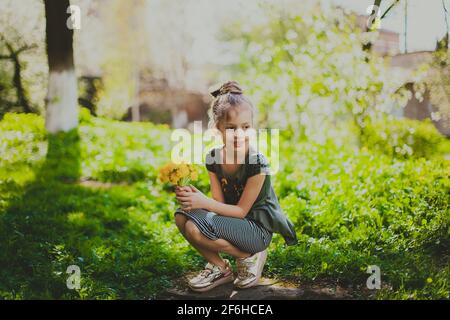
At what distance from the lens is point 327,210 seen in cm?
405

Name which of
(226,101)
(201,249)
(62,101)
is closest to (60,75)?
(62,101)

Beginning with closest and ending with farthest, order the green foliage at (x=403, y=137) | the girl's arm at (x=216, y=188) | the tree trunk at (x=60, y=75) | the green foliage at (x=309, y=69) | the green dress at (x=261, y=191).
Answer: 1. the green dress at (x=261, y=191)
2. the girl's arm at (x=216, y=188)
3. the green foliage at (x=403, y=137)
4. the tree trunk at (x=60, y=75)
5. the green foliage at (x=309, y=69)

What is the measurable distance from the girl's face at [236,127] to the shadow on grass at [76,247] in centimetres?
103

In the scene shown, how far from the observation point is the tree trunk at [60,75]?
17.1 ft

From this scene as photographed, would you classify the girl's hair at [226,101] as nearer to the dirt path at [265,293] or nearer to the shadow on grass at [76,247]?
the dirt path at [265,293]

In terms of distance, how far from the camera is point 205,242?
2.93m

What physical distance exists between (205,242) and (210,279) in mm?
309

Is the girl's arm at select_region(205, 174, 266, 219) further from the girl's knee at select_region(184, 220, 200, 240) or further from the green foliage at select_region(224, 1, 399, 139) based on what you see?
the green foliage at select_region(224, 1, 399, 139)

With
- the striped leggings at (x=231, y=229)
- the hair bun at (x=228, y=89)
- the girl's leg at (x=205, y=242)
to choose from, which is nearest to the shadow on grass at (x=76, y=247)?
the girl's leg at (x=205, y=242)

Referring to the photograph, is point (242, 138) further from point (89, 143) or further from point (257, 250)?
point (89, 143)

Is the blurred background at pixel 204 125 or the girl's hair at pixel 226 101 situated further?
the blurred background at pixel 204 125

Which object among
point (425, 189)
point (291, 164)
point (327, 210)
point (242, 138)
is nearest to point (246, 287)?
point (242, 138)

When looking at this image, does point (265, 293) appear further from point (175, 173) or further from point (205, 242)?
point (175, 173)

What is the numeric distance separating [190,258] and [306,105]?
3.03m
